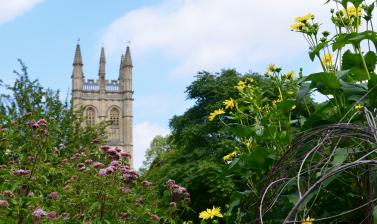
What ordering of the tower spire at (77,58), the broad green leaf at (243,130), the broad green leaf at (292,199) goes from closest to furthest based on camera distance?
the broad green leaf at (292,199) → the broad green leaf at (243,130) → the tower spire at (77,58)

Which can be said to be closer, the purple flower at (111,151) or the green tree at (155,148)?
the purple flower at (111,151)

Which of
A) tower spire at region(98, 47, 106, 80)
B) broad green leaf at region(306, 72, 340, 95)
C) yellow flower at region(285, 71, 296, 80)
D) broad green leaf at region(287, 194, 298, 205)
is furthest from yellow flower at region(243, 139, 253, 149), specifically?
tower spire at region(98, 47, 106, 80)

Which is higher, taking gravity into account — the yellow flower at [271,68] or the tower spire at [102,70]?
the tower spire at [102,70]

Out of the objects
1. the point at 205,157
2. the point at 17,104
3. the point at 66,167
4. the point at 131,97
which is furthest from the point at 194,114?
the point at 131,97

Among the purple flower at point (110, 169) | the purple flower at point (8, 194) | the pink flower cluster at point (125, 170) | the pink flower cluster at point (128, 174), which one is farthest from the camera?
the pink flower cluster at point (128, 174)

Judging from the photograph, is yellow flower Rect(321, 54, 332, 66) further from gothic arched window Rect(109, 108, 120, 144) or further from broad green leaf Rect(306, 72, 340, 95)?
gothic arched window Rect(109, 108, 120, 144)

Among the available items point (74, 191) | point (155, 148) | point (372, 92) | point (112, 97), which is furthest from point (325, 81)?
point (112, 97)

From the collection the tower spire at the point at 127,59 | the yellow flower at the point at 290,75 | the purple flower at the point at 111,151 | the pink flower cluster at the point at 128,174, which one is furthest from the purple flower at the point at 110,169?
the tower spire at the point at 127,59

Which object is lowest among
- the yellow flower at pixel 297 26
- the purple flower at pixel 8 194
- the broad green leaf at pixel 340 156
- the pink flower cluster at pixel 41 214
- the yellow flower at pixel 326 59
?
the pink flower cluster at pixel 41 214

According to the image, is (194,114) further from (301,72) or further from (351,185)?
(351,185)

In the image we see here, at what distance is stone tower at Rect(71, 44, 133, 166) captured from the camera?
6825 cm

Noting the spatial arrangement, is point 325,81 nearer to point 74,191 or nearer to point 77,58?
point 74,191

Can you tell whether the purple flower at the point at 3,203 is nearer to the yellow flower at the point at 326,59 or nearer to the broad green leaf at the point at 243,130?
the broad green leaf at the point at 243,130

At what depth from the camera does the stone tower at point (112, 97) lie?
68.2m
